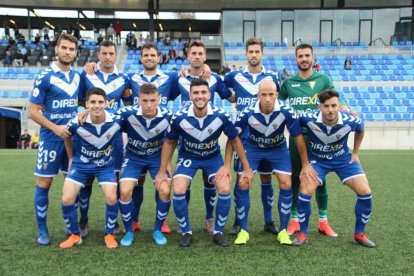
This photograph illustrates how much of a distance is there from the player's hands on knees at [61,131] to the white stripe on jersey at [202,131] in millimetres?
1093

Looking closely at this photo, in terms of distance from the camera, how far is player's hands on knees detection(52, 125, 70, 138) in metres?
3.92

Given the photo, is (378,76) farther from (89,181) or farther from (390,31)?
(89,181)

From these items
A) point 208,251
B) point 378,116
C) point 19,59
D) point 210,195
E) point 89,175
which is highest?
point 19,59

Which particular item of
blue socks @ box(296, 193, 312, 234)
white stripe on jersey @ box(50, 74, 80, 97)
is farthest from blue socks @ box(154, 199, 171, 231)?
white stripe on jersey @ box(50, 74, 80, 97)

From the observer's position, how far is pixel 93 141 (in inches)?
159

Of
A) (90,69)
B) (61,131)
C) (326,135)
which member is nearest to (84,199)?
(61,131)

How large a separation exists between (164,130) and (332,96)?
1682mm

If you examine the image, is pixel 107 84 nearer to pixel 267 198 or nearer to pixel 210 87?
pixel 210 87

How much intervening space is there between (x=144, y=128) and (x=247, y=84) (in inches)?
49.9

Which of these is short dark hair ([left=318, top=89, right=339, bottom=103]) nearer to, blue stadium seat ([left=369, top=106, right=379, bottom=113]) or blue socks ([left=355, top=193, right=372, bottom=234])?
blue socks ([left=355, top=193, right=372, bottom=234])

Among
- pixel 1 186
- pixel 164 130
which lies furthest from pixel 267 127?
pixel 1 186

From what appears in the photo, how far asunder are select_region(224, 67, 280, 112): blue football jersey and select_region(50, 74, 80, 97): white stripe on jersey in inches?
66.7

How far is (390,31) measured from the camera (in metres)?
Result: 24.8

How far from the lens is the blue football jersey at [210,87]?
467 cm
